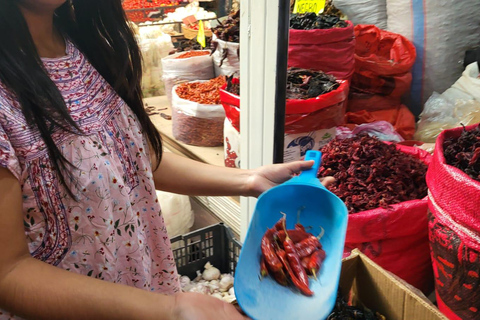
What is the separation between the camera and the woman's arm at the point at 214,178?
52.4 inches

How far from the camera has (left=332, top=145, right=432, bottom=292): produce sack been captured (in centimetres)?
160

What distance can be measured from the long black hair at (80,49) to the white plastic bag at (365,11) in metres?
Result: 2.32

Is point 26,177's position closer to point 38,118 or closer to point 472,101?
point 38,118

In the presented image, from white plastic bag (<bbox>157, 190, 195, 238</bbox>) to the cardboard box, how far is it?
1.29 m

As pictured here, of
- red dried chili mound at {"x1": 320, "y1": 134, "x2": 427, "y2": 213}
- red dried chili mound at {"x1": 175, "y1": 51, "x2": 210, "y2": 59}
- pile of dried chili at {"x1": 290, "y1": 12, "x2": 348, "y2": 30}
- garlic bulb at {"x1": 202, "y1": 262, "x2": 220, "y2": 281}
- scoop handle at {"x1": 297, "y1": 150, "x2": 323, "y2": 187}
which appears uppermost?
pile of dried chili at {"x1": 290, "y1": 12, "x2": 348, "y2": 30}

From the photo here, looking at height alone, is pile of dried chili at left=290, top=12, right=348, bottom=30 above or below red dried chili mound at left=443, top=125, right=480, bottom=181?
above

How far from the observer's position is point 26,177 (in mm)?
891

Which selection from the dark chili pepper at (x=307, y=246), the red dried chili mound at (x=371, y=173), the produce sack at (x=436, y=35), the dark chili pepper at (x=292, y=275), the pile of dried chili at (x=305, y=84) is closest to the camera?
Result: the dark chili pepper at (x=292, y=275)

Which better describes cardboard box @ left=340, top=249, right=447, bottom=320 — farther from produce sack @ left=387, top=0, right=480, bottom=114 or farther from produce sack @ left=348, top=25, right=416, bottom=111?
produce sack @ left=387, top=0, right=480, bottom=114

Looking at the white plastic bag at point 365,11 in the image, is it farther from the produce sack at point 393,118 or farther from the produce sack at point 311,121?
the produce sack at point 311,121

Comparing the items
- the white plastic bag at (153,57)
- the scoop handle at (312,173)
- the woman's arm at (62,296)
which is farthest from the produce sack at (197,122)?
the woman's arm at (62,296)

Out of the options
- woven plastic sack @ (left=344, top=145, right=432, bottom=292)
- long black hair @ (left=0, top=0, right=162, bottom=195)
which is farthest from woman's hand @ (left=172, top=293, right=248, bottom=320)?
woven plastic sack @ (left=344, top=145, right=432, bottom=292)

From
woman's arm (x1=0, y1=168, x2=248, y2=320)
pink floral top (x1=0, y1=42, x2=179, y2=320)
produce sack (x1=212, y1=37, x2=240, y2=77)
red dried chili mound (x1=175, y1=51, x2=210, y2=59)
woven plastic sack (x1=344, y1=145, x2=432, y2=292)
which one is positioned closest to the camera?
woman's arm (x1=0, y1=168, x2=248, y2=320)

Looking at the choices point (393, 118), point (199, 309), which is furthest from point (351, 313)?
point (393, 118)
